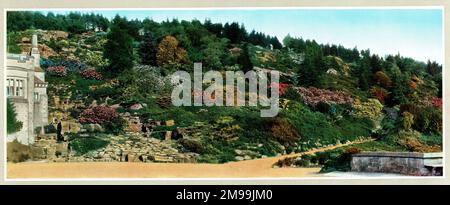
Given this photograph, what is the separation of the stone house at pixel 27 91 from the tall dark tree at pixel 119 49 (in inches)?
56.2

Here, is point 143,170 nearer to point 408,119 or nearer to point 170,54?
point 170,54

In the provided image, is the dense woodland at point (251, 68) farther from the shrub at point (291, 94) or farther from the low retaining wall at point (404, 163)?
the low retaining wall at point (404, 163)

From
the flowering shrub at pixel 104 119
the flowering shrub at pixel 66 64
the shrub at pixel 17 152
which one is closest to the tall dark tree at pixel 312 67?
the flowering shrub at pixel 104 119

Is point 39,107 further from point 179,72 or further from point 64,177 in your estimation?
point 179,72

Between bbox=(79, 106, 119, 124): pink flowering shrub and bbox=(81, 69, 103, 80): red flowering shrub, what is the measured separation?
65 cm

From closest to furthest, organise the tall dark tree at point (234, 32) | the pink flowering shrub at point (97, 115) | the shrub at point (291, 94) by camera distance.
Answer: the pink flowering shrub at point (97, 115)
the tall dark tree at point (234, 32)
the shrub at point (291, 94)

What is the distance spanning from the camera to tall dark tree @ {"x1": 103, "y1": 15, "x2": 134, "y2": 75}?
18.8m

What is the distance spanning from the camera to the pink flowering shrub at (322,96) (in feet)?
62.6

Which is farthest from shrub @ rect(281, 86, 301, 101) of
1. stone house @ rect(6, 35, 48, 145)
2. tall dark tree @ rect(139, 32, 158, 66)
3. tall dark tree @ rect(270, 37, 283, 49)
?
stone house @ rect(6, 35, 48, 145)

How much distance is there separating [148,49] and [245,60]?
205cm

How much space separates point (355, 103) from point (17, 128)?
23.3 feet

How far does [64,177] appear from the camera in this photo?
18141mm
